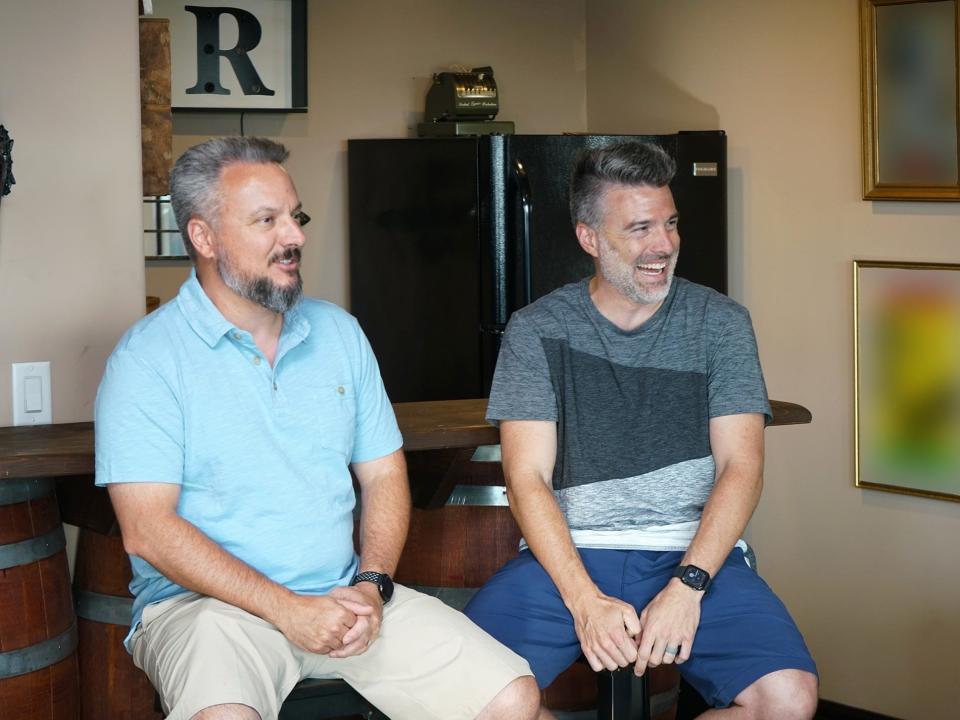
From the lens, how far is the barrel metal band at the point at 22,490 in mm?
2164

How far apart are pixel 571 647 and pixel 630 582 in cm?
16

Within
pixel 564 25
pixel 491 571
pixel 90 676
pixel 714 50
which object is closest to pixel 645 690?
pixel 491 571

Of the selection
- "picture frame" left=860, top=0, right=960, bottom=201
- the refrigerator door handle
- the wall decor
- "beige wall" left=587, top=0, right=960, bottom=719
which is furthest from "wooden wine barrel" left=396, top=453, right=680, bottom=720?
the wall decor

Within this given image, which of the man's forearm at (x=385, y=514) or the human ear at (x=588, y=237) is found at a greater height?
the human ear at (x=588, y=237)

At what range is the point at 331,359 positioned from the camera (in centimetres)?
222

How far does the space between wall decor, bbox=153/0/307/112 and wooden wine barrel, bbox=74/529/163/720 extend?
240 cm

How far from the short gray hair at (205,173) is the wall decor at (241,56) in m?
2.35

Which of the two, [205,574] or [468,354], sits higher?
[468,354]

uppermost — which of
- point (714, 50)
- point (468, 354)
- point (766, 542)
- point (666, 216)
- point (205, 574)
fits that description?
point (714, 50)

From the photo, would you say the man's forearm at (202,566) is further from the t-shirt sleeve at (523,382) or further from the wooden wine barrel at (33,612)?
the t-shirt sleeve at (523,382)

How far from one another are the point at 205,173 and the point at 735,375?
1.00m

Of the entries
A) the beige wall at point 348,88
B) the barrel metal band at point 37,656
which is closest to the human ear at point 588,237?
the barrel metal band at point 37,656

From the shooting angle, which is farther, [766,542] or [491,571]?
[766,542]

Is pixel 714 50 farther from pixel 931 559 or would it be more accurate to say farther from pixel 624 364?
pixel 624 364
